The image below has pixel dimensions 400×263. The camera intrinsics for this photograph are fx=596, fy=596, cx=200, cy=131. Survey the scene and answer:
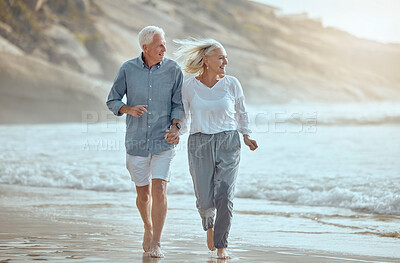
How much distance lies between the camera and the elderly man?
3.18 m

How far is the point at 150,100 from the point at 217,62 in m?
0.41

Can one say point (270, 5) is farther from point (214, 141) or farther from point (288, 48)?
point (214, 141)

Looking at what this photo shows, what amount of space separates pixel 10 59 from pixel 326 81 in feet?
46.6


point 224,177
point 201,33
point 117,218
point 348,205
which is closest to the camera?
point 224,177

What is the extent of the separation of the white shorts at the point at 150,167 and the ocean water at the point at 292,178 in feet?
2.92

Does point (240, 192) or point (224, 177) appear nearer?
point (224, 177)

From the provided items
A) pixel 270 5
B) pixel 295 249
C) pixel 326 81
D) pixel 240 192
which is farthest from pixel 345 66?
pixel 295 249

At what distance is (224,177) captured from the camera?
122 inches

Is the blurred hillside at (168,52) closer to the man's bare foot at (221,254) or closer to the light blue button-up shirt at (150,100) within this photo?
the light blue button-up shirt at (150,100)

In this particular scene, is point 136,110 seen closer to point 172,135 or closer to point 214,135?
point 172,135

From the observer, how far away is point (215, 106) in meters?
3.14

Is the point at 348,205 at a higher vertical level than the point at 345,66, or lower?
lower

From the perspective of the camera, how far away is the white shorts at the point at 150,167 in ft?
10.4

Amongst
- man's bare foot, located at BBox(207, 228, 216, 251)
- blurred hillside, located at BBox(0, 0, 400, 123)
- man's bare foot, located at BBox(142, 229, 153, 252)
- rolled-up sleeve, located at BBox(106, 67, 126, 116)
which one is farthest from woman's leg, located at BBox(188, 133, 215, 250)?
blurred hillside, located at BBox(0, 0, 400, 123)
